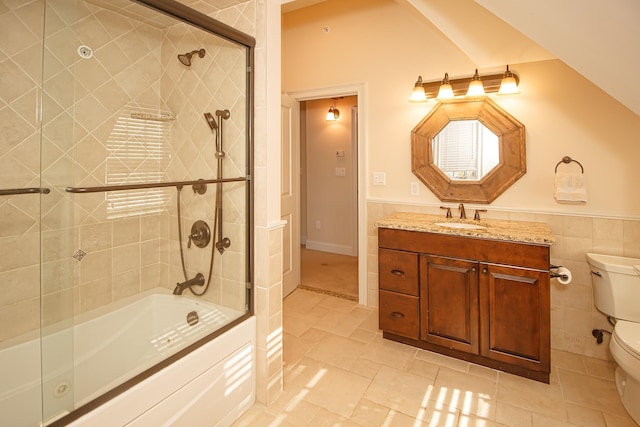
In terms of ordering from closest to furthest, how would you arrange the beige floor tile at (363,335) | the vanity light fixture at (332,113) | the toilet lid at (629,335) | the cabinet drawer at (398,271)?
1. the toilet lid at (629,335)
2. the cabinet drawer at (398,271)
3. the beige floor tile at (363,335)
4. the vanity light fixture at (332,113)

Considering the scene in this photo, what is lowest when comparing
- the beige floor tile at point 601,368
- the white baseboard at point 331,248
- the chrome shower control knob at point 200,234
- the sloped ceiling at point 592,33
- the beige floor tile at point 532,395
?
the beige floor tile at point 532,395

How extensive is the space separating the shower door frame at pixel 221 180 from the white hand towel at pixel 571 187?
212 centimetres

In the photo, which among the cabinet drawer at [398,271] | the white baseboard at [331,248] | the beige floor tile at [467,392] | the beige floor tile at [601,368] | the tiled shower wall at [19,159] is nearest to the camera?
the tiled shower wall at [19,159]

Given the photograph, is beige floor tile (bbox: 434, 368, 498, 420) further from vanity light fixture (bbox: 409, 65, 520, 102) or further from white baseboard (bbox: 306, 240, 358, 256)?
→ white baseboard (bbox: 306, 240, 358, 256)

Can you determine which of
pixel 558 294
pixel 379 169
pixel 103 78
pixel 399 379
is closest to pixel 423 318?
pixel 399 379

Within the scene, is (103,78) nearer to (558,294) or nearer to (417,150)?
(417,150)

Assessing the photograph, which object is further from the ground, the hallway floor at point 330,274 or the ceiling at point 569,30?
the ceiling at point 569,30

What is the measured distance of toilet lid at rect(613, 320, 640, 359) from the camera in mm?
1731

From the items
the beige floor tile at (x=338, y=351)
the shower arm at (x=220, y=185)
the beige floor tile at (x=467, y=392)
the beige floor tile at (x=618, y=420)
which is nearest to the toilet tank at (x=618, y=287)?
the beige floor tile at (x=618, y=420)

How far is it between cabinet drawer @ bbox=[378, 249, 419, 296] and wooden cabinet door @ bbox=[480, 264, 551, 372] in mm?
445

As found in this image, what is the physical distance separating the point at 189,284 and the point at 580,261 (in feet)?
8.62

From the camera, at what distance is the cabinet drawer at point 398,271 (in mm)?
2475

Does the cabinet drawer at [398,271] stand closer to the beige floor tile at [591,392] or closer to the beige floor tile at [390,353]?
the beige floor tile at [390,353]

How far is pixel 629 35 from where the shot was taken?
4.19ft
